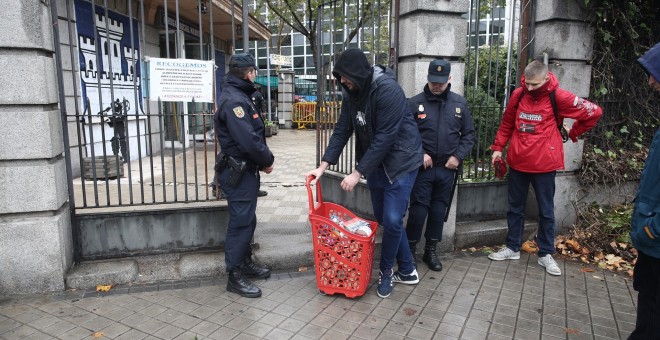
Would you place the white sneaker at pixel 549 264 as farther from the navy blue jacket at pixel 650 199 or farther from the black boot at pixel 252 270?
the black boot at pixel 252 270

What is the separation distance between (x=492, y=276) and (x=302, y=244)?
73.5 inches

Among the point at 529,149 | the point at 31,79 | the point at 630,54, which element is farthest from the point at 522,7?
the point at 31,79

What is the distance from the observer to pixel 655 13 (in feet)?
17.7

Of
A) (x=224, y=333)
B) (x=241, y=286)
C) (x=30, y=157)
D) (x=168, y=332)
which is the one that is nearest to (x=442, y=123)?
(x=241, y=286)

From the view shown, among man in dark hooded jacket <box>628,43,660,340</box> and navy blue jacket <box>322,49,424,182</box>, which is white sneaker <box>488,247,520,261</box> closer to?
navy blue jacket <box>322,49,424,182</box>

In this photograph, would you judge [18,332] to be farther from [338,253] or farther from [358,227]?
[358,227]

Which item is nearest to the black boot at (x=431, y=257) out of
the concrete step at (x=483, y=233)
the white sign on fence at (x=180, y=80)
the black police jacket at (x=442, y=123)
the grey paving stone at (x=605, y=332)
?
the concrete step at (x=483, y=233)

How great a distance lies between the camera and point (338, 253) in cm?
372

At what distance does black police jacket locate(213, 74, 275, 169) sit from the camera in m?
3.67

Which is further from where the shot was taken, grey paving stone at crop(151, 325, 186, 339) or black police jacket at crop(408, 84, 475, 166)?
black police jacket at crop(408, 84, 475, 166)

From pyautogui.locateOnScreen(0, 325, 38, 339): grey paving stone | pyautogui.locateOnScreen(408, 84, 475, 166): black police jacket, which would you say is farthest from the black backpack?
pyautogui.locateOnScreen(0, 325, 38, 339): grey paving stone

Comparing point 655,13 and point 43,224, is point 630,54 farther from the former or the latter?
point 43,224

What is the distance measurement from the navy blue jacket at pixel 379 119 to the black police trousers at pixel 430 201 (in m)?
0.47

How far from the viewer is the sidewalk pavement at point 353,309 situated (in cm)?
336
